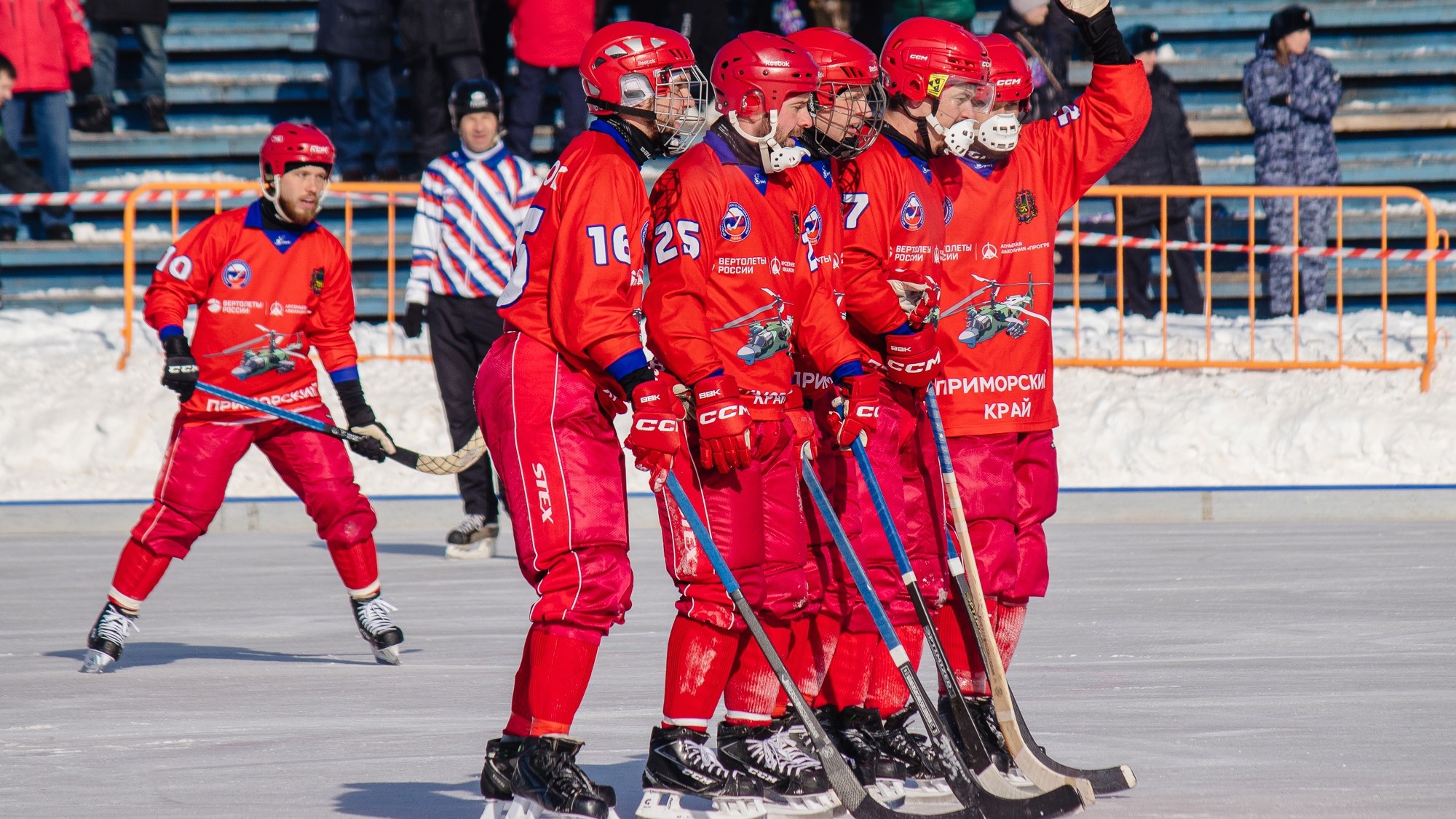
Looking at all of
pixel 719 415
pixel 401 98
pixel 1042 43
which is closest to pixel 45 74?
pixel 401 98

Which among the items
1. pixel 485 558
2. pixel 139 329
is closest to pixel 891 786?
pixel 485 558

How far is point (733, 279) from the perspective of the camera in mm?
5234

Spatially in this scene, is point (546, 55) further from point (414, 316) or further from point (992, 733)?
point (992, 733)

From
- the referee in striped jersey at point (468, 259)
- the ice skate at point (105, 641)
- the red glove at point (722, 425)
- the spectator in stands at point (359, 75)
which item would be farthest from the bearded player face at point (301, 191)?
the spectator in stands at point (359, 75)

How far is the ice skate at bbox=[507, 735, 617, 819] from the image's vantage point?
462cm

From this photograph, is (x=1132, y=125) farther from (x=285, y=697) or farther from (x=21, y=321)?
(x=21, y=321)

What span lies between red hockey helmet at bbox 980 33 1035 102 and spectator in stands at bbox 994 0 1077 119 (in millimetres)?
8294

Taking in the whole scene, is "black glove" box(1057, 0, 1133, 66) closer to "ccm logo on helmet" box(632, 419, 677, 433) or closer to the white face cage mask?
the white face cage mask

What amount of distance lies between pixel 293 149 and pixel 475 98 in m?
3.25

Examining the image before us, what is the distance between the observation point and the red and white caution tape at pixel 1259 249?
14.0 meters

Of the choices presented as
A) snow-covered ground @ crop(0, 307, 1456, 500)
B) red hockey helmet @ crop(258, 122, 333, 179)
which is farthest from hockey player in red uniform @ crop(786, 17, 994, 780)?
snow-covered ground @ crop(0, 307, 1456, 500)

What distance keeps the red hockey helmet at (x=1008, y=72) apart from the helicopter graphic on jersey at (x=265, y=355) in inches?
135

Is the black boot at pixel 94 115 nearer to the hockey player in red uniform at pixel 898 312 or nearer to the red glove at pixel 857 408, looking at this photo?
the hockey player in red uniform at pixel 898 312

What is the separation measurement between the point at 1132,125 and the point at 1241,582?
4.07 m
